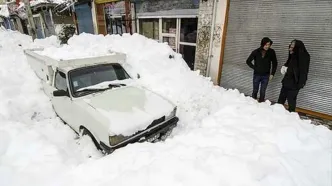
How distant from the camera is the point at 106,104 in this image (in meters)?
3.72

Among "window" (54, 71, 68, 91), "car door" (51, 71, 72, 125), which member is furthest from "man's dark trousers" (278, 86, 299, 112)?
"window" (54, 71, 68, 91)

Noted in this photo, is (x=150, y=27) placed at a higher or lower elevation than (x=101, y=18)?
lower

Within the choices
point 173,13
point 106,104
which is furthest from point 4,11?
point 106,104

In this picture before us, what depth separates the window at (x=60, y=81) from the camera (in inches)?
167

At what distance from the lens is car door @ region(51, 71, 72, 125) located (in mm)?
4168

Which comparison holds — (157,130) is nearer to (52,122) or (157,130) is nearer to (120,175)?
(120,175)

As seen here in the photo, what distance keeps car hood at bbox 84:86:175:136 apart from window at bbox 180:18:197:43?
416cm

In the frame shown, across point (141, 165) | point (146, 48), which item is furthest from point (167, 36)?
point (141, 165)

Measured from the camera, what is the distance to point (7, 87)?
5707 millimetres

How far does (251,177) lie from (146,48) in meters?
5.45

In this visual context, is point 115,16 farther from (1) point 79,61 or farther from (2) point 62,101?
(2) point 62,101

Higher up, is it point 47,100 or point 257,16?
point 257,16

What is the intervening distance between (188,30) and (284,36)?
350 centimetres

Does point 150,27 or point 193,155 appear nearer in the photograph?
point 193,155
